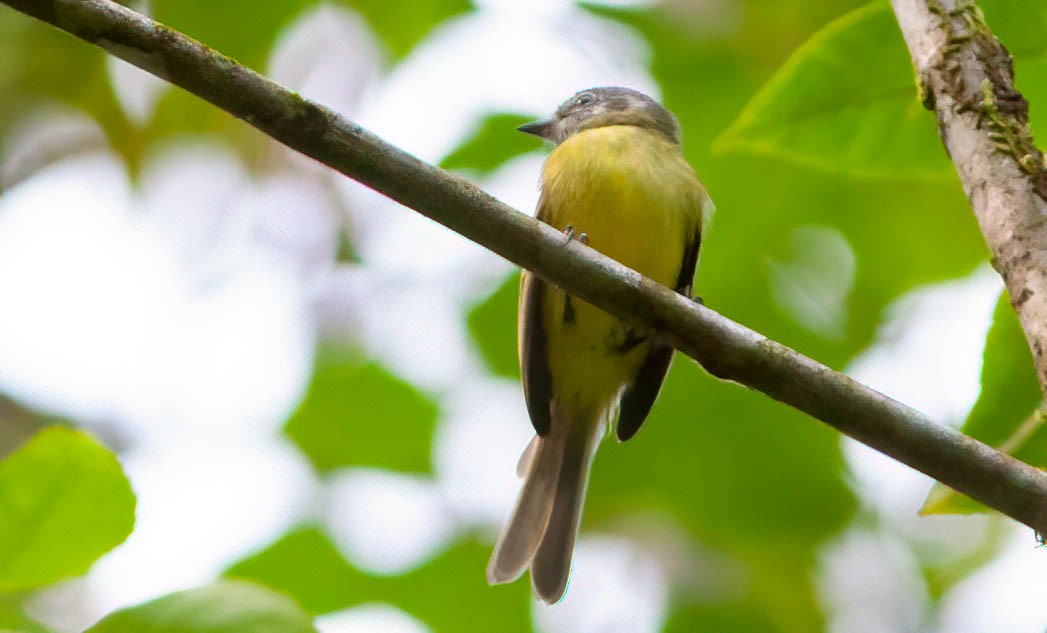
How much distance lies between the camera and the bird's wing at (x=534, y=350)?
13.0 ft

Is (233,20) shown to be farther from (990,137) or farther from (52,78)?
(990,137)

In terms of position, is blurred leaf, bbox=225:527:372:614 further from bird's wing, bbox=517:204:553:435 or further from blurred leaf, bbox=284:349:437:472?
bird's wing, bbox=517:204:553:435

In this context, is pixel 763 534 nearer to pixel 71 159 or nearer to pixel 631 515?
pixel 631 515

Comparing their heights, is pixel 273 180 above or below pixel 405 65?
below

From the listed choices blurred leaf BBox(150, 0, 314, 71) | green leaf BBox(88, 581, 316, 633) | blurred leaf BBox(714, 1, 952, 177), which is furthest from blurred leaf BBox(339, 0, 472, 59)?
green leaf BBox(88, 581, 316, 633)

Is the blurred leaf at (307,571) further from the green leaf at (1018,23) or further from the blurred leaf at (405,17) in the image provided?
the green leaf at (1018,23)

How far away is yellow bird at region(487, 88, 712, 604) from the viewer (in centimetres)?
399

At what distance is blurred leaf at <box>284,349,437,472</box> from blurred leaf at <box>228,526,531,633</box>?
1.52ft

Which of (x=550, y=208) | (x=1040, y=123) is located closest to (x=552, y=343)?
(x=550, y=208)

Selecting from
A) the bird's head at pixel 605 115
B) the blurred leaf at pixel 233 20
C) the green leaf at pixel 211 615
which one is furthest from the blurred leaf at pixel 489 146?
the green leaf at pixel 211 615

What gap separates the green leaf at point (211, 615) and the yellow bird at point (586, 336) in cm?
170

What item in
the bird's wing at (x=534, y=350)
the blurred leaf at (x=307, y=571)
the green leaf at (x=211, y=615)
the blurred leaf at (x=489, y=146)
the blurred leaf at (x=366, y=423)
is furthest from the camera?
the blurred leaf at (x=366, y=423)

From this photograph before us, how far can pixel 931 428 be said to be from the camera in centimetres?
207

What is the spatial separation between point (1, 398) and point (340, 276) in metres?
1.52
